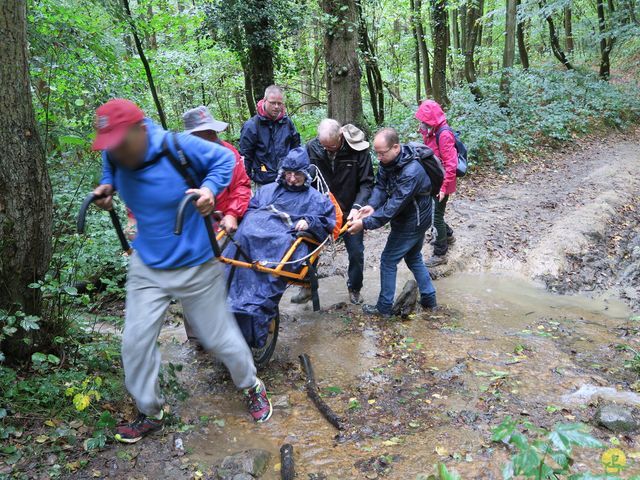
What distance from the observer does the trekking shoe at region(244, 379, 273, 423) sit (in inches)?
140

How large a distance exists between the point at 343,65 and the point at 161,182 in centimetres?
659

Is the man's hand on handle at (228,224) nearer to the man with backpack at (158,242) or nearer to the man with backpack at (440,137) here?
the man with backpack at (158,242)

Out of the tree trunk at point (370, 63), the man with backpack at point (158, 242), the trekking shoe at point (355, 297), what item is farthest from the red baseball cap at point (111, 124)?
the tree trunk at point (370, 63)

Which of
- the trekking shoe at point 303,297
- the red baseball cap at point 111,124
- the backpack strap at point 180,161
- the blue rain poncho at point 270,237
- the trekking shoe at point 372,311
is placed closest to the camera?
the red baseball cap at point 111,124

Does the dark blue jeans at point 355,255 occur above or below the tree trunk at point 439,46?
below

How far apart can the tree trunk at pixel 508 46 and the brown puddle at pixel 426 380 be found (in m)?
10.2

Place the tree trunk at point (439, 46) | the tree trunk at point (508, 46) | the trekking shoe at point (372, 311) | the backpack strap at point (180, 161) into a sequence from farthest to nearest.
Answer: the tree trunk at point (508, 46), the tree trunk at point (439, 46), the trekking shoe at point (372, 311), the backpack strap at point (180, 161)

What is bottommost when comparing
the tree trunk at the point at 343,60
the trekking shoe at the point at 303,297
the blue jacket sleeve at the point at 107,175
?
the trekking shoe at the point at 303,297

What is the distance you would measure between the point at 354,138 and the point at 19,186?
3290mm

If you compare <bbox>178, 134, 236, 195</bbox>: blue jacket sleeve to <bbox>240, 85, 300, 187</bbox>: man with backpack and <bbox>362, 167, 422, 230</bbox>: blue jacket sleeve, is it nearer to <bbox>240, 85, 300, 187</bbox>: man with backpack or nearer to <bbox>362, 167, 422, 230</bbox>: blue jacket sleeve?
<bbox>362, 167, 422, 230</bbox>: blue jacket sleeve

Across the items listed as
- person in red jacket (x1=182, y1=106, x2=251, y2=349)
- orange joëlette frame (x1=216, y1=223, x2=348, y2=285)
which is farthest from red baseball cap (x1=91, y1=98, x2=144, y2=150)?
person in red jacket (x1=182, y1=106, x2=251, y2=349)

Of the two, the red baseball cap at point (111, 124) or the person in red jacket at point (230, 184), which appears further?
the person in red jacket at point (230, 184)

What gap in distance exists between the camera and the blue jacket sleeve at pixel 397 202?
4.90 meters

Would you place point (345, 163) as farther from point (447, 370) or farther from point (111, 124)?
point (111, 124)
